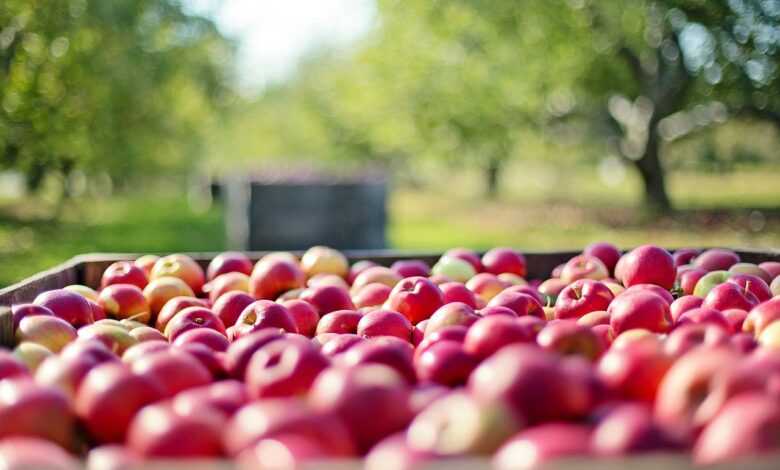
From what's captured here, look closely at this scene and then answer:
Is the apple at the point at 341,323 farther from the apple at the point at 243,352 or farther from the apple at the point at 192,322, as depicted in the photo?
the apple at the point at 243,352

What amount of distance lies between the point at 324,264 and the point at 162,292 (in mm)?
841

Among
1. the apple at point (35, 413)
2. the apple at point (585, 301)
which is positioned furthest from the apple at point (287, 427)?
the apple at point (585, 301)

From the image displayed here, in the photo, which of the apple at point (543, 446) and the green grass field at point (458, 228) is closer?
the apple at point (543, 446)

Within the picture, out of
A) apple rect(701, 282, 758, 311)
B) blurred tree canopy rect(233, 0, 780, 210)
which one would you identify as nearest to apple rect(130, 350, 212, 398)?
apple rect(701, 282, 758, 311)

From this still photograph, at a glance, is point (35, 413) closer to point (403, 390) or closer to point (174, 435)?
point (174, 435)

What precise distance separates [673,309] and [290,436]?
1779 millimetres

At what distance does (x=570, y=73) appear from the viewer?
17188 millimetres

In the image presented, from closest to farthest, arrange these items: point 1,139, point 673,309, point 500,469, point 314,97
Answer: point 500,469 < point 673,309 < point 1,139 < point 314,97

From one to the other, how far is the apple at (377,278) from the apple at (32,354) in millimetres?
1569

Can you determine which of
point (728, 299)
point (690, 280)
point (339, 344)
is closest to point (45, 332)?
point (339, 344)

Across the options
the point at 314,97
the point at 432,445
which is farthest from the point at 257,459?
the point at 314,97

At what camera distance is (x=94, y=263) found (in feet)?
13.3

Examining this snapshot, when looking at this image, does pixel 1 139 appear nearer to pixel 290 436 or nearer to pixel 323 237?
pixel 323 237

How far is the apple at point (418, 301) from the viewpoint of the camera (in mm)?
3043
